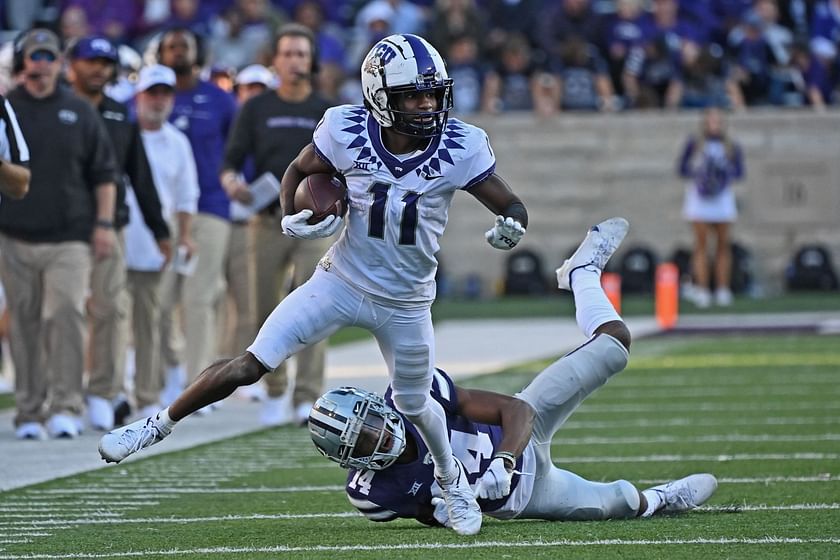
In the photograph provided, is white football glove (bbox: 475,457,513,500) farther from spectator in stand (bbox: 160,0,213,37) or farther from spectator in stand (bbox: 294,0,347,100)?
spectator in stand (bbox: 160,0,213,37)

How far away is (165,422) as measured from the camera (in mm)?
5320

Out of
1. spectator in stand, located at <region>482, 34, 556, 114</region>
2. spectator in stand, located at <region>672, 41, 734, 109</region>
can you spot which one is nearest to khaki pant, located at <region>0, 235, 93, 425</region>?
spectator in stand, located at <region>482, 34, 556, 114</region>

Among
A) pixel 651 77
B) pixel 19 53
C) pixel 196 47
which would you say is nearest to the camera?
pixel 19 53

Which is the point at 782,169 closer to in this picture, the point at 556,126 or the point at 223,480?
the point at 556,126

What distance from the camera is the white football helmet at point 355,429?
5.00 metres

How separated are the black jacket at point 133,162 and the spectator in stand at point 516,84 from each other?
10.2m

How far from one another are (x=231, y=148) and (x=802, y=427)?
323 centimetres

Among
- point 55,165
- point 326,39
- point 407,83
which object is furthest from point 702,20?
point 407,83

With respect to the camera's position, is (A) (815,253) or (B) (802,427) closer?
(B) (802,427)

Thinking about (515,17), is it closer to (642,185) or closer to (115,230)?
(642,185)

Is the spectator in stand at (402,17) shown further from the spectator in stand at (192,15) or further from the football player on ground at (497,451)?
the football player on ground at (497,451)

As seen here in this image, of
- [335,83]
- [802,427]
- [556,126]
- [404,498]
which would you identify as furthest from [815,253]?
[404,498]

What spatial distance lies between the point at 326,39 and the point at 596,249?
1233 centimetres

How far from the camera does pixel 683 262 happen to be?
60.8ft
